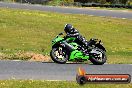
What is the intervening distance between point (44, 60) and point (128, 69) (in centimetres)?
358

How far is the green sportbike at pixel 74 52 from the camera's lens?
16953 mm

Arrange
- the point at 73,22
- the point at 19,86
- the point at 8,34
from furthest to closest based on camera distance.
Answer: the point at 73,22 < the point at 8,34 < the point at 19,86

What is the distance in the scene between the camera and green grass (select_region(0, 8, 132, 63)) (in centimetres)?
2722

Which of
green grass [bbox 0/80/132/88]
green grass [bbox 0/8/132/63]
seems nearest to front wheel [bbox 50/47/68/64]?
green grass [bbox 0/80/132/88]

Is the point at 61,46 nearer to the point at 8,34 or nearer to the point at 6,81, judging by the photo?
the point at 6,81

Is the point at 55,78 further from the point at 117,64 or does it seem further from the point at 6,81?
the point at 117,64

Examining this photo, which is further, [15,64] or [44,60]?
[44,60]

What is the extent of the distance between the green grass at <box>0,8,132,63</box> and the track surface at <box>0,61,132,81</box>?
27.0 ft

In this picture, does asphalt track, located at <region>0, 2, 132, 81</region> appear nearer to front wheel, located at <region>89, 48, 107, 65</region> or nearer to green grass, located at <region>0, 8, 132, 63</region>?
front wheel, located at <region>89, 48, 107, 65</region>

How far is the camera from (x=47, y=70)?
14.7 meters

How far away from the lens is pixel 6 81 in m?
11.8

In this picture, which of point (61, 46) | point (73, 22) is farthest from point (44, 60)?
point (73, 22)

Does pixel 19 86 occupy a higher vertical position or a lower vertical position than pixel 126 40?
higher

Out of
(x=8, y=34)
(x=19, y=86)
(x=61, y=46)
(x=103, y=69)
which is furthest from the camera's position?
(x=8, y=34)
